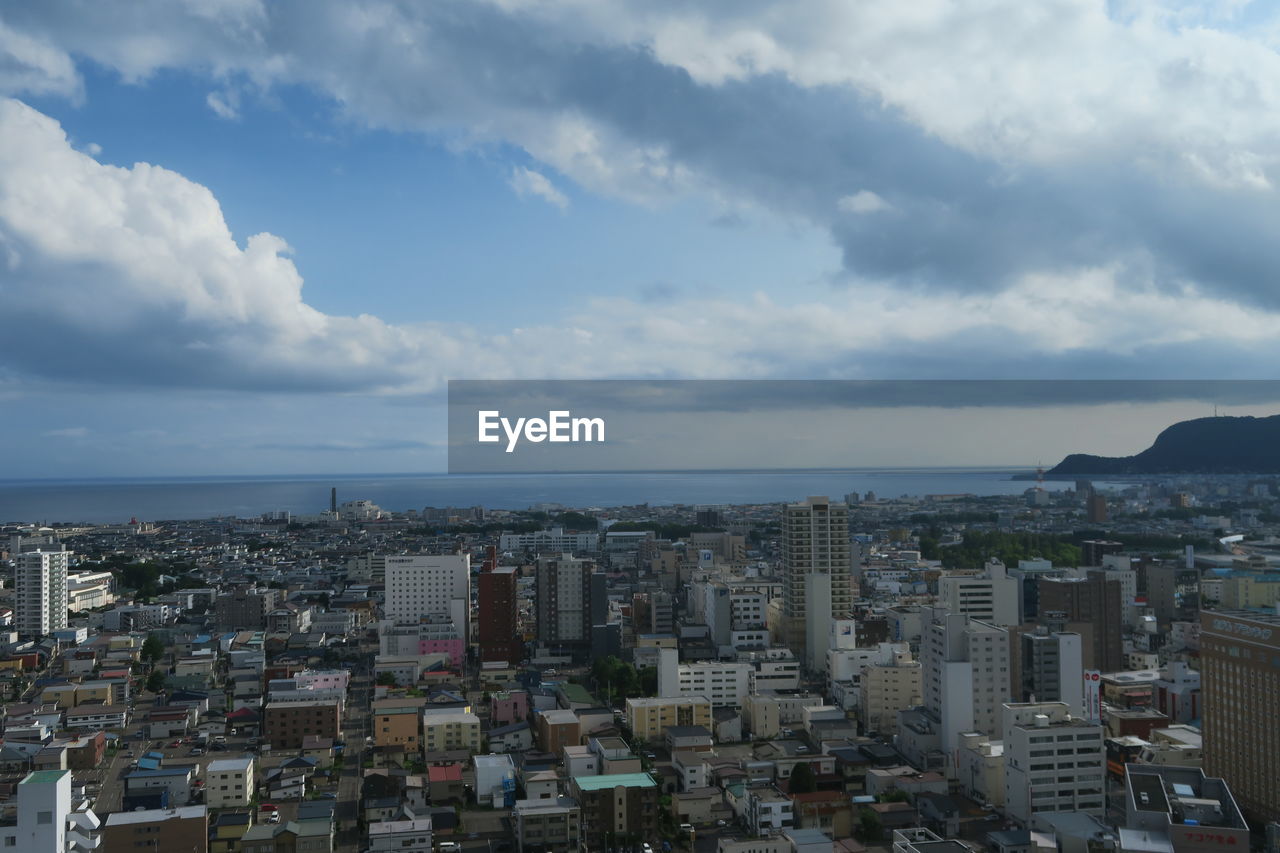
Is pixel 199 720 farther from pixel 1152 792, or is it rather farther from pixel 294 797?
pixel 1152 792

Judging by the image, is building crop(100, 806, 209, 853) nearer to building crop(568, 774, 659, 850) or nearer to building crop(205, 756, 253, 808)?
building crop(205, 756, 253, 808)

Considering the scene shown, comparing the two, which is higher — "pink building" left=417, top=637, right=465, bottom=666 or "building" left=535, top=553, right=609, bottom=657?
"building" left=535, top=553, right=609, bottom=657

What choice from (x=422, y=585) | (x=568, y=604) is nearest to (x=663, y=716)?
(x=568, y=604)

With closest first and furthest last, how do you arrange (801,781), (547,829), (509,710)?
(547,829)
(801,781)
(509,710)

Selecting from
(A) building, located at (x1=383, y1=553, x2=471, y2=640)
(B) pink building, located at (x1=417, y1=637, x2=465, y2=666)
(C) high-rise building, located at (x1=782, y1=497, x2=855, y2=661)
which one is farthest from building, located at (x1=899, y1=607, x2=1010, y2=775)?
(A) building, located at (x1=383, y1=553, x2=471, y2=640)

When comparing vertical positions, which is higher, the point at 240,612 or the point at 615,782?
the point at 615,782

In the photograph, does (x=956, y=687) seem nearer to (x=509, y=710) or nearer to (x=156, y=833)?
(x=509, y=710)

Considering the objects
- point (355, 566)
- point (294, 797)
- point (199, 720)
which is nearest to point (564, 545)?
point (355, 566)
